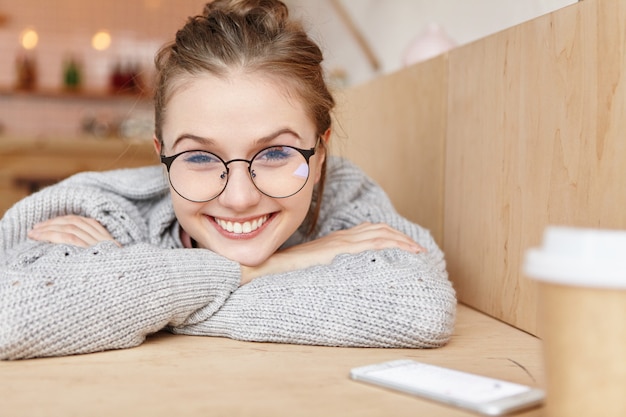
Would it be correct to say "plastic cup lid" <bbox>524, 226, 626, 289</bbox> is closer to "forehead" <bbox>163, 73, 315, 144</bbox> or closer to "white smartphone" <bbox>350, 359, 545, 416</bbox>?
"white smartphone" <bbox>350, 359, 545, 416</bbox>

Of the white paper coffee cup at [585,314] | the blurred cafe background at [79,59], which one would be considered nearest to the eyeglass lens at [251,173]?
the white paper coffee cup at [585,314]

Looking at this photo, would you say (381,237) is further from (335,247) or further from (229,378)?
(229,378)

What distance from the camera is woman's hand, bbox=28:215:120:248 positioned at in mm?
1125

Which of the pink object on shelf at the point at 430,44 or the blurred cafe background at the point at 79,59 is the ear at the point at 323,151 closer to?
the pink object on shelf at the point at 430,44

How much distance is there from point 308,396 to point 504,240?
0.57 metres

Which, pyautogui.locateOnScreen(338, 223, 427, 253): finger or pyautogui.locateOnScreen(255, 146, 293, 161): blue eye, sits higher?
pyautogui.locateOnScreen(255, 146, 293, 161): blue eye

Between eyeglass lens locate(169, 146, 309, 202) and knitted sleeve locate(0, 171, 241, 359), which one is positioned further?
eyeglass lens locate(169, 146, 309, 202)

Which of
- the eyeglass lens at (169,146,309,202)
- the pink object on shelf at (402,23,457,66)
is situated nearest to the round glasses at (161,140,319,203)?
the eyeglass lens at (169,146,309,202)

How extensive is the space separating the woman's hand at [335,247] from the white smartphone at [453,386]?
37 centimetres

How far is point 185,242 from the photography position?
1273mm

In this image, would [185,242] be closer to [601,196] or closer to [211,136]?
[211,136]

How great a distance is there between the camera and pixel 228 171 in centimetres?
105

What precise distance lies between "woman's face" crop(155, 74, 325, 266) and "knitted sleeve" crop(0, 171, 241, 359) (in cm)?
7

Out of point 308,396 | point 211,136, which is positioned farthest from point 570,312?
point 211,136
